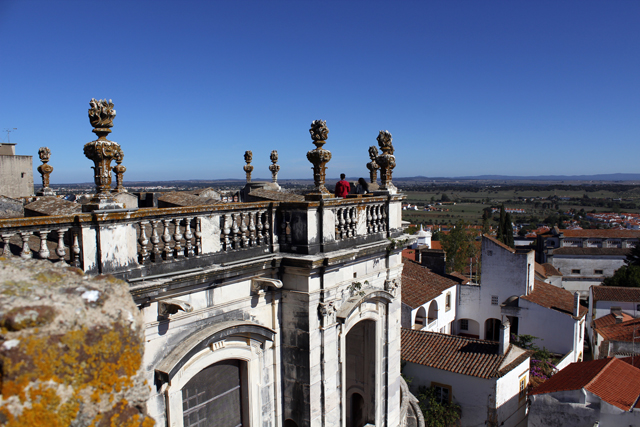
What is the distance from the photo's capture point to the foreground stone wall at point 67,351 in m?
2.54

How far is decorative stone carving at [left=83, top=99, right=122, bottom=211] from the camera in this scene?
6734mm

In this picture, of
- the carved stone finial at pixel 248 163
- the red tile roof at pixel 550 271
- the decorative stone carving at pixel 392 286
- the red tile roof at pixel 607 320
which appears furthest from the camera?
the red tile roof at pixel 550 271

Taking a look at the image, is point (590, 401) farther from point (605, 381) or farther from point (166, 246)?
point (166, 246)

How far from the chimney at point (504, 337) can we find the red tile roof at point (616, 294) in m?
24.6

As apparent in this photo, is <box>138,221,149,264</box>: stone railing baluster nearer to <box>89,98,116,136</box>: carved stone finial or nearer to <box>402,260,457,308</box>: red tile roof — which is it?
<box>89,98,116,136</box>: carved stone finial

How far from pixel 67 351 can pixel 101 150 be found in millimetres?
4687

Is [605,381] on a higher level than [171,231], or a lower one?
lower

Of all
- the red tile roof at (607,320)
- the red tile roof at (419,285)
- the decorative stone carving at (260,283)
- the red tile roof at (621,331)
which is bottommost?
the red tile roof at (607,320)

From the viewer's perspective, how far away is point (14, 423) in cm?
248

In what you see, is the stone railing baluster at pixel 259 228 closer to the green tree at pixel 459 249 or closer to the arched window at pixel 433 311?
the arched window at pixel 433 311

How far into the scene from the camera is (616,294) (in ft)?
150

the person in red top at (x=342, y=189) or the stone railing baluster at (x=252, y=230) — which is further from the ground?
the person in red top at (x=342, y=189)

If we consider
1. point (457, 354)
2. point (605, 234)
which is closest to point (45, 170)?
point (457, 354)

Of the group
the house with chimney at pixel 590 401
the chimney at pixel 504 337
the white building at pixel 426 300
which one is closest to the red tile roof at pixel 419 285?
the white building at pixel 426 300
